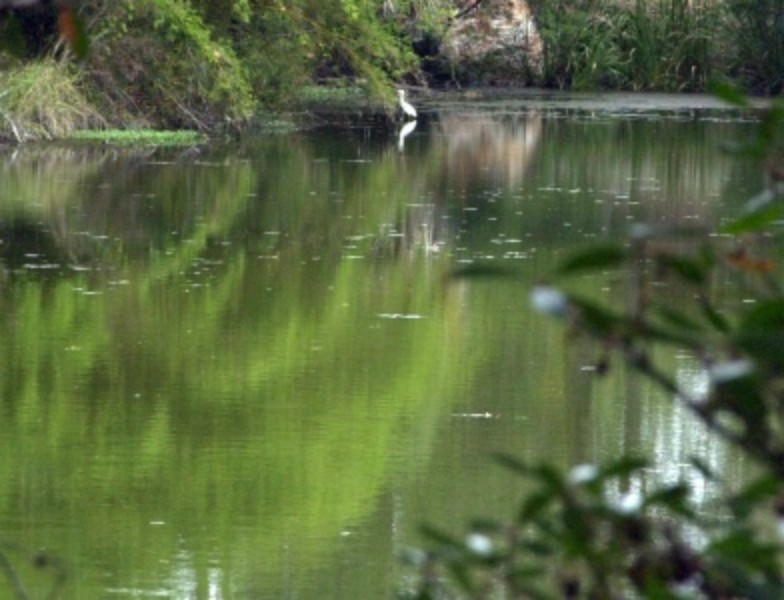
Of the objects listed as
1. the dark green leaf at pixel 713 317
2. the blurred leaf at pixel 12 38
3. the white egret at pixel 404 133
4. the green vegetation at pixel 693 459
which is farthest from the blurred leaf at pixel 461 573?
the white egret at pixel 404 133

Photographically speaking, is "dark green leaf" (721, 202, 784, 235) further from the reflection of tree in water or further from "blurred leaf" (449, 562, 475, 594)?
the reflection of tree in water

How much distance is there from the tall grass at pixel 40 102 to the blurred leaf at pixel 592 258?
1424 centimetres

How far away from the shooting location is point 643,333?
1.18 meters

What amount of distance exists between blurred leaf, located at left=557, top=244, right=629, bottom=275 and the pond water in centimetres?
11

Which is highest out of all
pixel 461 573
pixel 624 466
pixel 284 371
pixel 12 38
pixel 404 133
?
pixel 12 38

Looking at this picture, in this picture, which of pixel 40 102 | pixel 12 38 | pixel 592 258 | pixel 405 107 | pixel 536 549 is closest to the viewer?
pixel 592 258

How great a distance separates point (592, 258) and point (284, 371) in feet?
20.1

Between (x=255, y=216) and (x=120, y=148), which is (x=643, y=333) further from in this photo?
(x=120, y=148)

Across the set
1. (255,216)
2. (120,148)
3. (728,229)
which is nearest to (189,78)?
(120,148)

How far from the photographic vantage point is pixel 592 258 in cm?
118

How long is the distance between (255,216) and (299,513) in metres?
6.39

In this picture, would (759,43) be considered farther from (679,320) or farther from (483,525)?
(679,320)

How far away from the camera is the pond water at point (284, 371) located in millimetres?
5145

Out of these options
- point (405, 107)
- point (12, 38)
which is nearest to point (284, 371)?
point (12, 38)
